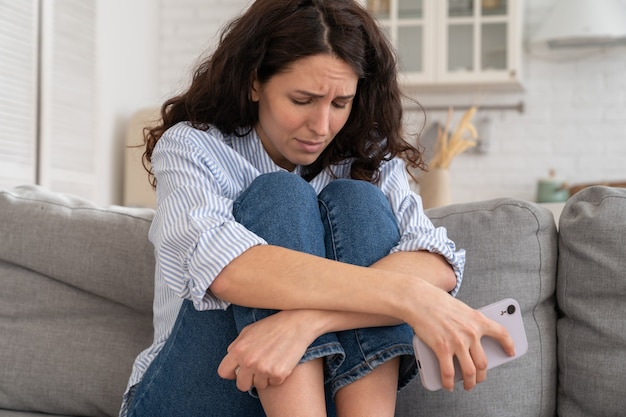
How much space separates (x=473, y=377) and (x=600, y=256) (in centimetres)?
44

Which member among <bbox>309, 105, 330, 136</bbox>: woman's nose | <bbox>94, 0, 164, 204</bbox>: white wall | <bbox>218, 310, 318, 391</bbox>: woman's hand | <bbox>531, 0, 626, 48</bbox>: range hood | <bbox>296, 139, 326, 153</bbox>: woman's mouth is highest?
<bbox>531, 0, 626, 48</bbox>: range hood

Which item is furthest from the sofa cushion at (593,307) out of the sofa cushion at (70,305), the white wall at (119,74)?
the white wall at (119,74)

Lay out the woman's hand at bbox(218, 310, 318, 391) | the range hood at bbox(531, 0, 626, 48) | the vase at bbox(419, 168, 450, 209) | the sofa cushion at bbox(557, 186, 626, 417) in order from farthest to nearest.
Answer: the range hood at bbox(531, 0, 626, 48) < the vase at bbox(419, 168, 450, 209) < the sofa cushion at bbox(557, 186, 626, 417) < the woman's hand at bbox(218, 310, 318, 391)

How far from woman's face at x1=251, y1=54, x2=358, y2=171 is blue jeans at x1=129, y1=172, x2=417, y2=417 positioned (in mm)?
214

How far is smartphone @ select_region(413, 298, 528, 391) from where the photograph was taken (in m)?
1.07

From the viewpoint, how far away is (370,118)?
1510 mm

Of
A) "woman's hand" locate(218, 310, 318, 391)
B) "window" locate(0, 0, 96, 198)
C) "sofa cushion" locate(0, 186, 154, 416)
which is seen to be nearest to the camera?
"woman's hand" locate(218, 310, 318, 391)

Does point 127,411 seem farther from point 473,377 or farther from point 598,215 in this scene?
point 598,215

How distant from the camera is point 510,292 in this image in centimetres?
142

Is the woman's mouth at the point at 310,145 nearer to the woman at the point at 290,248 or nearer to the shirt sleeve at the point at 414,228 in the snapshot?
the woman at the point at 290,248

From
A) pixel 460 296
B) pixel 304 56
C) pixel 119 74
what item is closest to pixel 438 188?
pixel 460 296

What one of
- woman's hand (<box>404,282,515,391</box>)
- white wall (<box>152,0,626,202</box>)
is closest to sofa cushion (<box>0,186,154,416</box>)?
woman's hand (<box>404,282,515,391</box>)

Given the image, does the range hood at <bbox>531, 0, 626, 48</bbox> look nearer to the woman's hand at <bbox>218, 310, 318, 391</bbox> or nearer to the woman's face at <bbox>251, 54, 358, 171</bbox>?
the woman's face at <bbox>251, 54, 358, 171</bbox>

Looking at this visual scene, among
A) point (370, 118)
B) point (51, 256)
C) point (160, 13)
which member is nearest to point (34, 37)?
point (160, 13)
